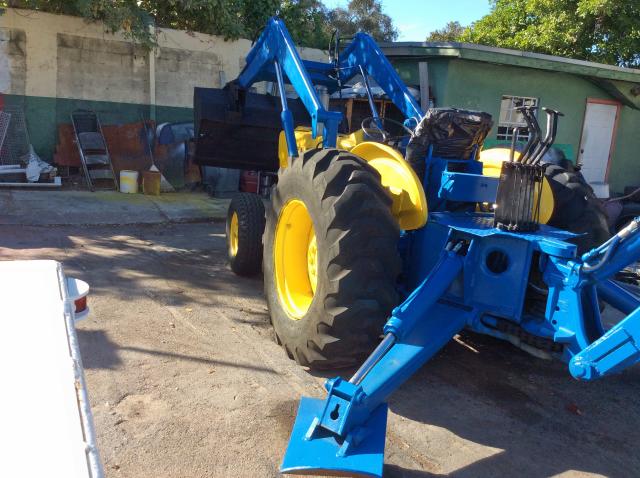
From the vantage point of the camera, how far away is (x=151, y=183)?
10875 millimetres

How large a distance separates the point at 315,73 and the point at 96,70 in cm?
599

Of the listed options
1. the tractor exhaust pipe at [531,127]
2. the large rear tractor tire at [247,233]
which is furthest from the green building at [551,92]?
the tractor exhaust pipe at [531,127]

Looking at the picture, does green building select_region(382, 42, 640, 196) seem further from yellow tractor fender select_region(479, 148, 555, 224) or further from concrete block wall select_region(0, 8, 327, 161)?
yellow tractor fender select_region(479, 148, 555, 224)

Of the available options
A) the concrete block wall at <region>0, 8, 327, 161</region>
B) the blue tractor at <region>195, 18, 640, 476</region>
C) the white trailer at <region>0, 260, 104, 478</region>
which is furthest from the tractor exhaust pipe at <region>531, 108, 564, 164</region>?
the concrete block wall at <region>0, 8, 327, 161</region>

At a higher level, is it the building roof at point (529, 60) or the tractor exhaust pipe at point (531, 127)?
the building roof at point (529, 60)

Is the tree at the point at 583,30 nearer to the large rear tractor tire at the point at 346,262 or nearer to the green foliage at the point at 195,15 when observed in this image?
the green foliage at the point at 195,15

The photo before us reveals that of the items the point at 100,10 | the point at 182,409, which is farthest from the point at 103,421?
the point at 100,10

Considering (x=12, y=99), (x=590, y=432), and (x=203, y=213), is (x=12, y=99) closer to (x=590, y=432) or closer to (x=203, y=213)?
(x=203, y=213)

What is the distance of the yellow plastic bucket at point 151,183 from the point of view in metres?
10.9

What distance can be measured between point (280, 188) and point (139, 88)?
8.12m

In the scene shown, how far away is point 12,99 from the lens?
10641 millimetres

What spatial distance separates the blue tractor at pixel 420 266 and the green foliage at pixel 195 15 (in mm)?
6309

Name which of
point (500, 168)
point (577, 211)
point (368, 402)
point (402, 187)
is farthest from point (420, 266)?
point (577, 211)

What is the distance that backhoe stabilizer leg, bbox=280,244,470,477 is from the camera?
118 inches
